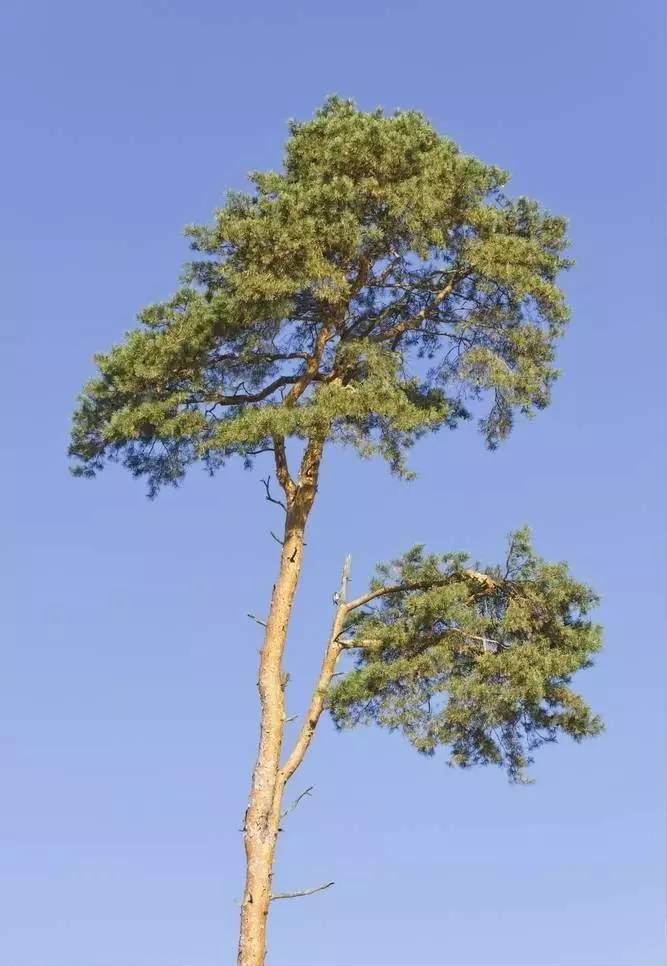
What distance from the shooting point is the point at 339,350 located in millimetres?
17062

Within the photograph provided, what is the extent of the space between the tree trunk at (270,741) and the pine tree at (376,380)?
0.10 ft

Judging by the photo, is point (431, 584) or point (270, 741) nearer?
point (270, 741)

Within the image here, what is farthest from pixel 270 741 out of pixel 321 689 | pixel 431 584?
pixel 431 584

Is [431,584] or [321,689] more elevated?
[431,584]

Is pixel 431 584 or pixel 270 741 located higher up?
pixel 431 584

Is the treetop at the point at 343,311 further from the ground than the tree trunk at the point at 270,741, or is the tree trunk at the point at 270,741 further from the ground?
the treetop at the point at 343,311

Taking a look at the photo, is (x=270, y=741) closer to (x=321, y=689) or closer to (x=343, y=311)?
(x=321, y=689)

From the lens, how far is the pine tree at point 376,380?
1588cm

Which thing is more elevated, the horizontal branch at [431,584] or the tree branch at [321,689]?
the horizontal branch at [431,584]

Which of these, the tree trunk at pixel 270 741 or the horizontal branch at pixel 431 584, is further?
the horizontal branch at pixel 431 584

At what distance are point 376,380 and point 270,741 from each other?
5129 millimetres

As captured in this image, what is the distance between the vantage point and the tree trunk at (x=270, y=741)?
45.8 ft

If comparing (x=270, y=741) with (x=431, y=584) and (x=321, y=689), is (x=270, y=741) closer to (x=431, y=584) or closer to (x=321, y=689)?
(x=321, y=689)

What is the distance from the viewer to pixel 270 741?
15117mm
